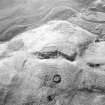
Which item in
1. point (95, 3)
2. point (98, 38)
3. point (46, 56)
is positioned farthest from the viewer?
point (95, 3)

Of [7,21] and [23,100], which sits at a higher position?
[7,21]

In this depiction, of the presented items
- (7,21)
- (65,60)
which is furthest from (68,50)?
(7,21)

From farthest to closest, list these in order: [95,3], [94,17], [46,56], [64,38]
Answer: [95,3]
[94,17]
[64,38]
[46,56]

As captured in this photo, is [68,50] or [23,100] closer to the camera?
[23,100]

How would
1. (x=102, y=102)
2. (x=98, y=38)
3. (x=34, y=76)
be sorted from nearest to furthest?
(x=102, y=102) < (x=34, y=76) < (x=98, y=38)

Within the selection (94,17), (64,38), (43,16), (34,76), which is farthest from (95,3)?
(34,76)

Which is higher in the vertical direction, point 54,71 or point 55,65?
point 55,65

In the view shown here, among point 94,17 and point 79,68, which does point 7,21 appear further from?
point 79,68

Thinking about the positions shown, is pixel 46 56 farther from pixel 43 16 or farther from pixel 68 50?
pixel 43 16

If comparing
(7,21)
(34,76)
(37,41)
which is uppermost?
(7,21)
